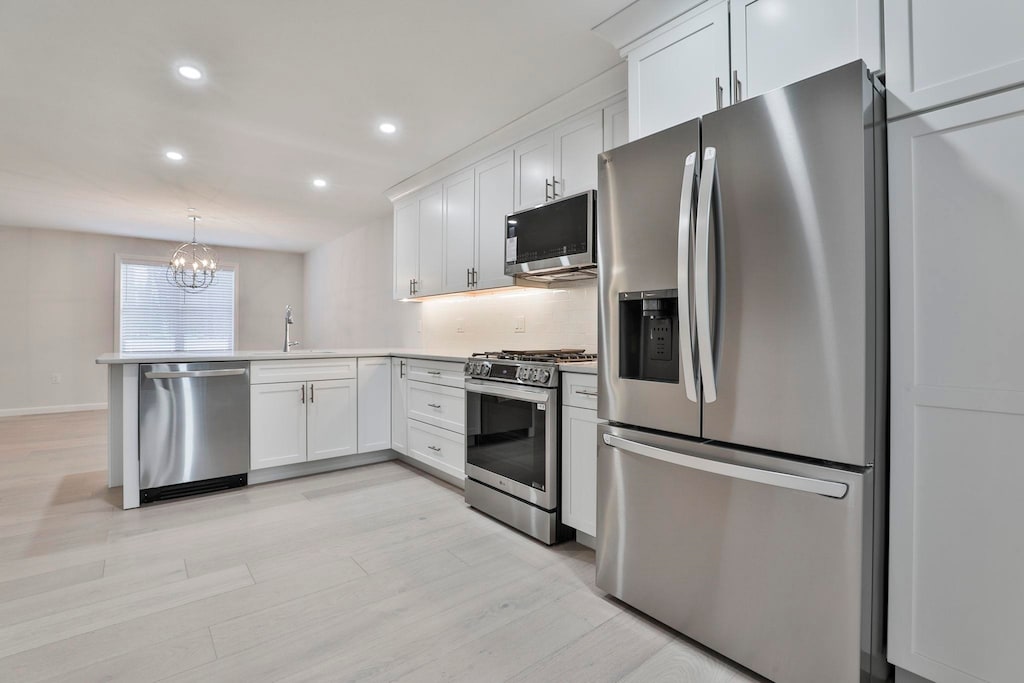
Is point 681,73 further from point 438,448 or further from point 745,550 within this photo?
point 438,448

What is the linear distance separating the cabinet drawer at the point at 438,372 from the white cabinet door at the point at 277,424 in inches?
32.9

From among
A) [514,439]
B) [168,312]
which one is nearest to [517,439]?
[514,439]

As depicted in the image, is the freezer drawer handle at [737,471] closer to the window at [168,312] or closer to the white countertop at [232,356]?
the white countertop at [232,356]

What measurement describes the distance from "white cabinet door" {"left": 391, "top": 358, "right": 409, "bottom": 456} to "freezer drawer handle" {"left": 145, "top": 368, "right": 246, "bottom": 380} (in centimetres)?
113

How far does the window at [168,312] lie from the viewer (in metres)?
7.09

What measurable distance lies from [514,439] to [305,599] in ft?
4.02

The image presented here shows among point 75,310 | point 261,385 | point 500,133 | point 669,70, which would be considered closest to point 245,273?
point 75,310

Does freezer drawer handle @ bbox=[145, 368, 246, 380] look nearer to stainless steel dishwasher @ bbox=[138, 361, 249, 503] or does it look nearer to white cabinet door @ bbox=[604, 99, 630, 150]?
stainless steel dishwasher @ bbox=[138, 361, 249, 503]

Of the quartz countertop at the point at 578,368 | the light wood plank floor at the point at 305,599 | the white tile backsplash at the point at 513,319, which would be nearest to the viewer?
the light wood plank floor at the point at 305,599

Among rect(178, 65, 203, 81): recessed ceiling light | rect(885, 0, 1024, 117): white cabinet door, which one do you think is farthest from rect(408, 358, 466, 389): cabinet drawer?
rect(885, 0, 1024, 117): white cabinet door

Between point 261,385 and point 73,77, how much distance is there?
2.04 m

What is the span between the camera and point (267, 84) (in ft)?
9.10

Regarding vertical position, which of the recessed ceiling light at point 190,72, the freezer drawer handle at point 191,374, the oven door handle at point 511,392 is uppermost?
the recessed ceiling light at point 190,72

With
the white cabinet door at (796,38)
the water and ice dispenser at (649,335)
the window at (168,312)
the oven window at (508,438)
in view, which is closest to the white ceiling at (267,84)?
the white cabinet door at (796,38)
